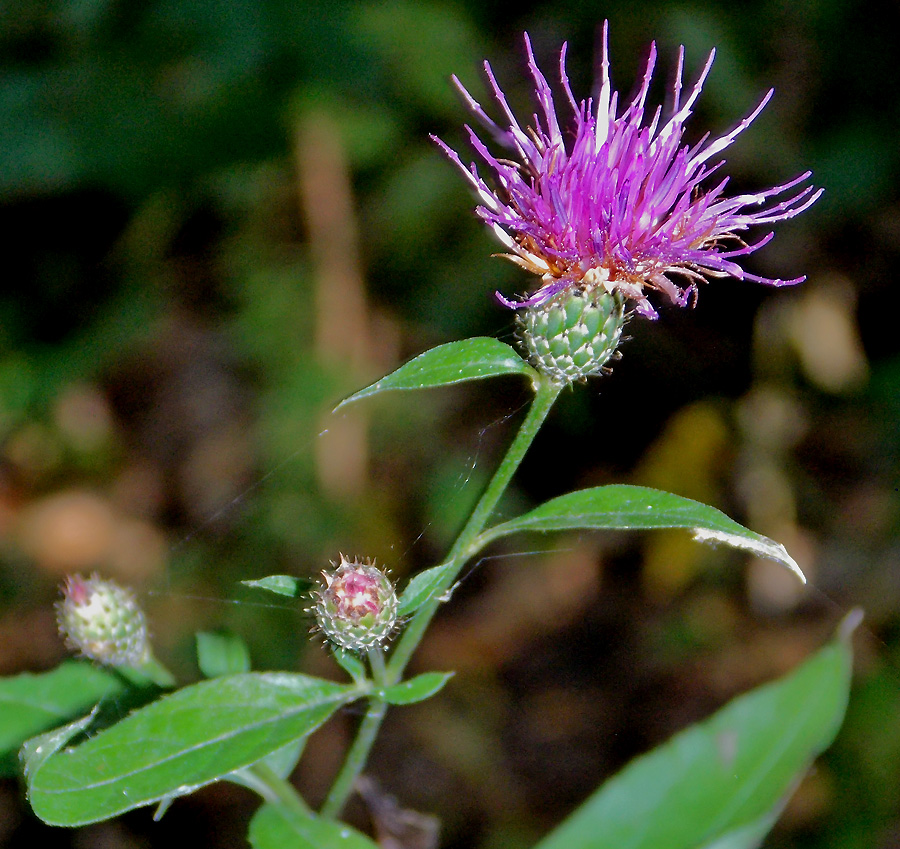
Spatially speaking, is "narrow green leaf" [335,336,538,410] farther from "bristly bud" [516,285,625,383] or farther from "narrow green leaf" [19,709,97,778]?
"narrow green leaf" [19,709,97,778]

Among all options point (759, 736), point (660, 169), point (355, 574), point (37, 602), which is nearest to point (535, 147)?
point (660, 169)

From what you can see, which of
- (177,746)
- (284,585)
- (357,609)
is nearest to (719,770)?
(357,609)

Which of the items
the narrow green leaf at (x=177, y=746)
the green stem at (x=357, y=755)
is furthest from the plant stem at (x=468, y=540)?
the narrow green leaf at (x=177, y=746)

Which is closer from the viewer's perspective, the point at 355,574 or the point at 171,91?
the point at 355,574

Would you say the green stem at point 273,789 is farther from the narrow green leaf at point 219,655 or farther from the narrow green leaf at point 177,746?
the narrow green leaf at point 177,746

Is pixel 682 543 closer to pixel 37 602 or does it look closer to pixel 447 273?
pixel 447 273

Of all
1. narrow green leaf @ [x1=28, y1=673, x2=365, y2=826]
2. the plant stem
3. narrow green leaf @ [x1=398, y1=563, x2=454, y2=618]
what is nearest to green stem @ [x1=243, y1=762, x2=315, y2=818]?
the plant stem
